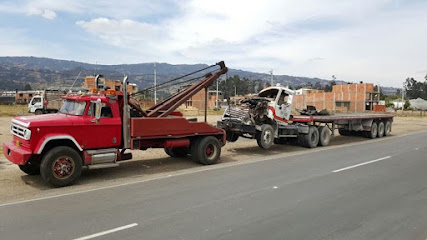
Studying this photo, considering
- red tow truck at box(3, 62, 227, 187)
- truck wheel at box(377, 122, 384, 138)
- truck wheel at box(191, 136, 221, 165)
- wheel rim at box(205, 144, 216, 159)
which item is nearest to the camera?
red tow truck at box(3, 62, 227, 187)

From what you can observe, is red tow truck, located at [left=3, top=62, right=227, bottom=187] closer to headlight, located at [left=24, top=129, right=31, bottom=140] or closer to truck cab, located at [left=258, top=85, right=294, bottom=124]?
headlight, located at [left=24, top=129, right=31, bottom=140]

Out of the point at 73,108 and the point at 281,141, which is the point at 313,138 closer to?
the point at 281,141

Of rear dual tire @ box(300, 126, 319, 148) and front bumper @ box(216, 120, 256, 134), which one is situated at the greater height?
front bumper @ box(216, 120, 256, 134)

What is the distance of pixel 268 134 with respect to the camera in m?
14.4

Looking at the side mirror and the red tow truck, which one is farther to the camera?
the side mirror

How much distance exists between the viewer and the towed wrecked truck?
14.4 meters

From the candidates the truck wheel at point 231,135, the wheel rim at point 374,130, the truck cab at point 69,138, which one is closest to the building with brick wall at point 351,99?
the wheel rim at point 374,130

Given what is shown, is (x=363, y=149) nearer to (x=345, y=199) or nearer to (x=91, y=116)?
(x=345, y=199)

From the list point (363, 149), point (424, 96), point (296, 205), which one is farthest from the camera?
point (424, 96)

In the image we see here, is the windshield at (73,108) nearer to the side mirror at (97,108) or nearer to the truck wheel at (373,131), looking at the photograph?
the side mirror at (97,108)

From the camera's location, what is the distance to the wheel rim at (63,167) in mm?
8516

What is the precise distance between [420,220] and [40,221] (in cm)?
625

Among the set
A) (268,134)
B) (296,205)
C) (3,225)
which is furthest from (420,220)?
(268,134)

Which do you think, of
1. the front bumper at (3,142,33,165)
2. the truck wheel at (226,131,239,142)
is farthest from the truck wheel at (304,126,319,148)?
the front bumper at (3,142,33,165)
